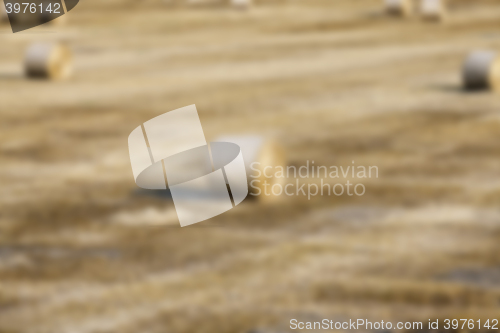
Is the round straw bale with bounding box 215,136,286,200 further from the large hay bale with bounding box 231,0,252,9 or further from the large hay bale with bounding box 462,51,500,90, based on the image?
the large hay bale with bounding box 231,0,252,9

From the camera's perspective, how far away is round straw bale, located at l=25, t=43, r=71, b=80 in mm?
8114

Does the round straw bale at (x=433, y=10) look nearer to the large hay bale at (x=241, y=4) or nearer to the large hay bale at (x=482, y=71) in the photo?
the large hay bale at (x=241, y=4)

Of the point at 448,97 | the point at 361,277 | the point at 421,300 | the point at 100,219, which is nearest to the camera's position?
the point at 421,300

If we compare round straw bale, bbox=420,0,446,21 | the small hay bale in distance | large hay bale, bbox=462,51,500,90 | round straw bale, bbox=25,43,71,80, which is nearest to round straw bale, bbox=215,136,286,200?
large hay bale, bbox=462,51,500,90

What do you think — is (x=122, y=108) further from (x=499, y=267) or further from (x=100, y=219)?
(x=499, y=267)

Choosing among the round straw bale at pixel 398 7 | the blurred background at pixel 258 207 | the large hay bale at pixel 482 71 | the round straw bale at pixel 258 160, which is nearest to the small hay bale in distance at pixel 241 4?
the round straw bale at pixel 398 7

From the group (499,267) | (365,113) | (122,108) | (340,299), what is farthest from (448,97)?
(340,299)

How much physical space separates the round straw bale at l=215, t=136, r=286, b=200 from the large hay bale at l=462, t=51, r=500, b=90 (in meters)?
3.27

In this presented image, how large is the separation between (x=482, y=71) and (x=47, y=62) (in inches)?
190

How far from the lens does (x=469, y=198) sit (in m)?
4.27

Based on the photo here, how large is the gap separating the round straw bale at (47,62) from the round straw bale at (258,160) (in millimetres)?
4456

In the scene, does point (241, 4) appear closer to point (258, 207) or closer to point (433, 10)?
point (433, 10)

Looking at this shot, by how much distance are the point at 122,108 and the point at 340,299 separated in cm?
423

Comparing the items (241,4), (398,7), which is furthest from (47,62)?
(398,7)
